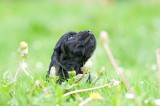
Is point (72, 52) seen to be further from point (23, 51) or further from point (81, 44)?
point (23, 51)

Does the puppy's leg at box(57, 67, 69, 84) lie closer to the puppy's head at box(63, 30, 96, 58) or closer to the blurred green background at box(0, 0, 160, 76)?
the puppy's head at box(63, 30, 96, 58)

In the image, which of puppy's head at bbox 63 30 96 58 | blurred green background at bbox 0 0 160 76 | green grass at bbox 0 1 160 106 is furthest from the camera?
blurred green background at bbox 0 0 160 76

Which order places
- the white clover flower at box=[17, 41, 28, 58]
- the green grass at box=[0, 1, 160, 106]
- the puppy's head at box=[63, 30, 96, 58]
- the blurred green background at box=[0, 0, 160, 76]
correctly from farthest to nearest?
the blurred green background at box=[0, 0, 160, 76]
the green grass at box=[0, 1, 160, 106]
the puppy's head at box=[63, 30, 96, 58]
the white clover flower at box=[17, 41, 28, 58]

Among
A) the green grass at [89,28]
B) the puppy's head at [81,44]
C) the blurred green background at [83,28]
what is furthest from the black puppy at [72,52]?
the blurred green background at [83,28]

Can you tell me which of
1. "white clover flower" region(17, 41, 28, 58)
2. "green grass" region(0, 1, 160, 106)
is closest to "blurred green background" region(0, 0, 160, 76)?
"green grass" region(0, 1, 160, 106)

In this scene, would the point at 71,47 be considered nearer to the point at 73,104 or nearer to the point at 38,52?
the point at 73,104

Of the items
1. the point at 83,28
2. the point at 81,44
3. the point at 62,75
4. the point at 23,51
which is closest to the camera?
the point at 23,51

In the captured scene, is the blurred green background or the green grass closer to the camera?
the green grass

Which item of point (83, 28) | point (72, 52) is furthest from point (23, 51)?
point (83, 28)

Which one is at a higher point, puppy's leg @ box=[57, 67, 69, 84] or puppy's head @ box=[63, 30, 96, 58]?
puppy's head @ box=[63, 30, 96, 58]

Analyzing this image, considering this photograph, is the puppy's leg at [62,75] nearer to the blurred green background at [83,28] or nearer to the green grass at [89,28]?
the green grass at [89,28]
